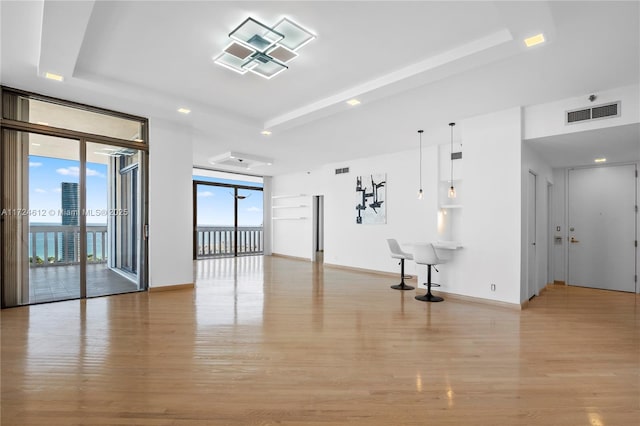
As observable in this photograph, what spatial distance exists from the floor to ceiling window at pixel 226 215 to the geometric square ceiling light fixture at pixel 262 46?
7001 millimetres

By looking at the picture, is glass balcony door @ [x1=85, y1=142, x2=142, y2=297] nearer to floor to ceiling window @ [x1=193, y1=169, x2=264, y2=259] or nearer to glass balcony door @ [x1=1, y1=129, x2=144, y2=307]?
glass balcony door @ [x1=1, y1=129, x2=144, y2=307]

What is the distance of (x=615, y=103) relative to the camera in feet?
12.8

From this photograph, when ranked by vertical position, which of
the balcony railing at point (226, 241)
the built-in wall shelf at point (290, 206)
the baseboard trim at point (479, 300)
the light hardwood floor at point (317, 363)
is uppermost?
the built-in wall shelf at point (290, 206)

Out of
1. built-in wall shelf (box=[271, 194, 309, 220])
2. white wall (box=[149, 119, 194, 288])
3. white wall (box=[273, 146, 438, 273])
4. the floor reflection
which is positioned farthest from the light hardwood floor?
built-in wall shelf (box=[271, 194, 309, 220])

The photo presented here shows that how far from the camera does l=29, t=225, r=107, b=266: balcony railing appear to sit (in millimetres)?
4430

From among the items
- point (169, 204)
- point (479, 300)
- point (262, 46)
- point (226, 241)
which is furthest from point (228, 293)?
point (226, 241)

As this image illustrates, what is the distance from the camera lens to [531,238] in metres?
5.09

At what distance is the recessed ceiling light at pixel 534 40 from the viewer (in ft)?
9.02

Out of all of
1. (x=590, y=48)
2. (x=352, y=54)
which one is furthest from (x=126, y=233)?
(x=590, y=48)

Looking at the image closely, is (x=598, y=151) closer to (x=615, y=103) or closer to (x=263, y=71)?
(x=615, y=103)

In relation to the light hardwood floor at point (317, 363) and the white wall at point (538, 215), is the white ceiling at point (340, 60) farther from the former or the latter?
the light hardwood floor at point (317, 363)

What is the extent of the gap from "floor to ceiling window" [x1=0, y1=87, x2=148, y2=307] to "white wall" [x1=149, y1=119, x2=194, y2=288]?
0.61 feet

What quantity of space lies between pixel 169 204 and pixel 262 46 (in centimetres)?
349

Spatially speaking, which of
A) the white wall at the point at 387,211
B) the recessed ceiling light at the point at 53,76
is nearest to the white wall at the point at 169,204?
the recessed ceiling light at the point at 53,76
